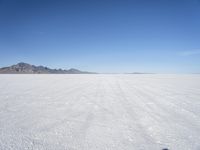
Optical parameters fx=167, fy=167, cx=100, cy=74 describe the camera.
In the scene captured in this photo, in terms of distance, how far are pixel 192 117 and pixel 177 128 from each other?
119 cm

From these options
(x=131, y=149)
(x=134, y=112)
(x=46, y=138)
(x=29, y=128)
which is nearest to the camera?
(x=131, y=149)

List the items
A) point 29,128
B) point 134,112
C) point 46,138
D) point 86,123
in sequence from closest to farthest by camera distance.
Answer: point 46,138, point 29,128, point 86,123, point 134,112

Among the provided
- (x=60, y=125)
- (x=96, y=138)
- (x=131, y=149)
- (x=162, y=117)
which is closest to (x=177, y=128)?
(x=162, y=117)

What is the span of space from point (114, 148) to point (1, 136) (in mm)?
2141

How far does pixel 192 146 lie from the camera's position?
289 centimetres

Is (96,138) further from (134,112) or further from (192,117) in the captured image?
(192,117)

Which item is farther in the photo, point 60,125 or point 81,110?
point 81,110

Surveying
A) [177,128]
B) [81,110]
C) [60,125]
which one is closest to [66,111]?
[81,110]

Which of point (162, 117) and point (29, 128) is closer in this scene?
point (29, 128)

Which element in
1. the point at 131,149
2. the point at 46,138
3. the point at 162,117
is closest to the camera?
the point at 131,149

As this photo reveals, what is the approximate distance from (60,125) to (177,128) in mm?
2650

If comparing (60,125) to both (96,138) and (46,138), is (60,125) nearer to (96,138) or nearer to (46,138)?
(46,138)

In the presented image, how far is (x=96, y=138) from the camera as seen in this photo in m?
3.17

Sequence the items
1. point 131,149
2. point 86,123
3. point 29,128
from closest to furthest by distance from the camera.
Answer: point 131,149 < point 29,128 < point 86,123
